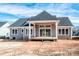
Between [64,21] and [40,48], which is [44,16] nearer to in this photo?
[64,21]

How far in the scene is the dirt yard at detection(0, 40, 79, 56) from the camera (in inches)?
839

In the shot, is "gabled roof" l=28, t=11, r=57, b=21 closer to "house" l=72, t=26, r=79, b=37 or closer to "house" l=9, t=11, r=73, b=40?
"house" l=9, t=11, r=73, b=40

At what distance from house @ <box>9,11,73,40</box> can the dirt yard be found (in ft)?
0.46

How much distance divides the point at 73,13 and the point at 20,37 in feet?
4.51

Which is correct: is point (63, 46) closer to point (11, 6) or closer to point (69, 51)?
point (69, 51)

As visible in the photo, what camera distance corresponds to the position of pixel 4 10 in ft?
70.3

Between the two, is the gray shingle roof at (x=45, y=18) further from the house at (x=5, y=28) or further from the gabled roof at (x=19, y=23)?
the house at (x=5, y=28)

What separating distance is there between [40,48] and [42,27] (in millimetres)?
515

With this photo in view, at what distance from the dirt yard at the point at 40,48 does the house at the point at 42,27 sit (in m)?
0.14

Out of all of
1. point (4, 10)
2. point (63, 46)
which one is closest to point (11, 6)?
point (4, 10)

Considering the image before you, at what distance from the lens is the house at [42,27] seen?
843 inches

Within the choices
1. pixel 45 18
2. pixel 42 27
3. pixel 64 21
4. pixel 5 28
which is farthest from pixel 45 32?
Result: pixel 5 28

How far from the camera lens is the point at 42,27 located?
2155 centimetres

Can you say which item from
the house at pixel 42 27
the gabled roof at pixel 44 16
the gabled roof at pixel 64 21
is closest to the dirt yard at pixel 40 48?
the house at pixel 42 27
